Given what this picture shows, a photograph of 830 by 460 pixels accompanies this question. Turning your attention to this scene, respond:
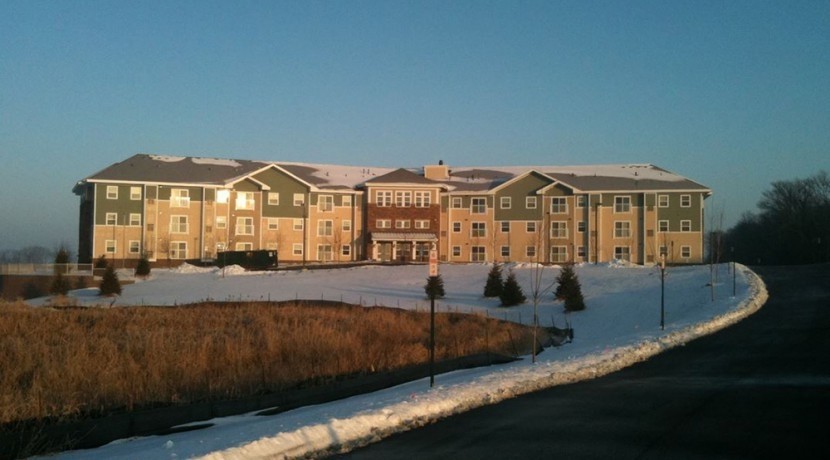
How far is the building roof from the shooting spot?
69688 millimetres

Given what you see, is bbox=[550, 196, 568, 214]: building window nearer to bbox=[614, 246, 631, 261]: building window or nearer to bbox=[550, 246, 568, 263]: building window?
bbox=[550, 246, 568, 263]: building window

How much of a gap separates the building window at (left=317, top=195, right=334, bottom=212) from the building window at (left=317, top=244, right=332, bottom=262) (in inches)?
137

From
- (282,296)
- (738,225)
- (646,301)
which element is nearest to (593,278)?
(646,301)

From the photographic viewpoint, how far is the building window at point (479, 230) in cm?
7350

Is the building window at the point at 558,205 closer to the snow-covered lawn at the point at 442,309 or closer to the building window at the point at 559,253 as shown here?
the building window at the point at 559,253

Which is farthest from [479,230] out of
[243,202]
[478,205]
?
[243,202]

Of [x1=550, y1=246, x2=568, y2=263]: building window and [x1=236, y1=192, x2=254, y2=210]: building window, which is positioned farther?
[x1=550, y1=246, x2=568, y2=263]: building window

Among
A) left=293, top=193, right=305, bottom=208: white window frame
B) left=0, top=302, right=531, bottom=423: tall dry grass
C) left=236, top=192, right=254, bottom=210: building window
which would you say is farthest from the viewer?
left=293, top=193, right=305, bottom=208: white window frame

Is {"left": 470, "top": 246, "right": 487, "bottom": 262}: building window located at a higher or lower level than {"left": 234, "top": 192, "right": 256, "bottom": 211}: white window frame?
lower

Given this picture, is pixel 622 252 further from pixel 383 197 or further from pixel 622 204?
pixel 383 197

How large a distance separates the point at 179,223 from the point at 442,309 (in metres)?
35.8

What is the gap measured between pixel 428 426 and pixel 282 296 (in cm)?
Result: 4013

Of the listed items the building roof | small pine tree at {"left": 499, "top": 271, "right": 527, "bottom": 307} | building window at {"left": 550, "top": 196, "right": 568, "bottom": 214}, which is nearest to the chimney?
the building roof

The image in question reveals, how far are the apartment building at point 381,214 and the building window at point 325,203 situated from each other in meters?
0.10
